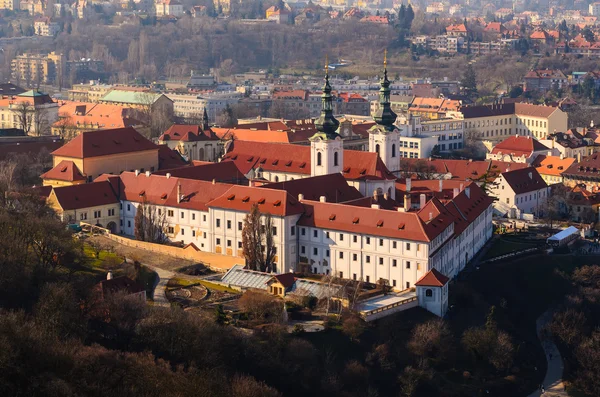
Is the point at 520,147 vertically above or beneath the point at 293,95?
above

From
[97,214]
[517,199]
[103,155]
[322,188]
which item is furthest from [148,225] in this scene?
[517,199]

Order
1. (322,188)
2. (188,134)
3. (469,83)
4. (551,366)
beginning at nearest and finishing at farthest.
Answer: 1. (551,366)
2. (322,188)
3. (188,134)
4. (469,83)

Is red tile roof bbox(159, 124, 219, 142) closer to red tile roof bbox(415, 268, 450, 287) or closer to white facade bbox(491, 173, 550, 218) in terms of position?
white facade bbox(491, 173, 550, 218)

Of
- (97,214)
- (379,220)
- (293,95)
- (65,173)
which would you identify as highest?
(379,220)

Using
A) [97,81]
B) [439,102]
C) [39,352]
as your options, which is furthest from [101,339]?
[97,81]

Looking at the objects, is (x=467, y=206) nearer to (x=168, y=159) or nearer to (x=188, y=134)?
(x=168, y=159)

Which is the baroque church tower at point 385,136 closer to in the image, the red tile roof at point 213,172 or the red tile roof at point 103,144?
the red tile roof at point 213,172

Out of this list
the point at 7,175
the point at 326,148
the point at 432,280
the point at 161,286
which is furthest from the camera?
the point at 7,175
